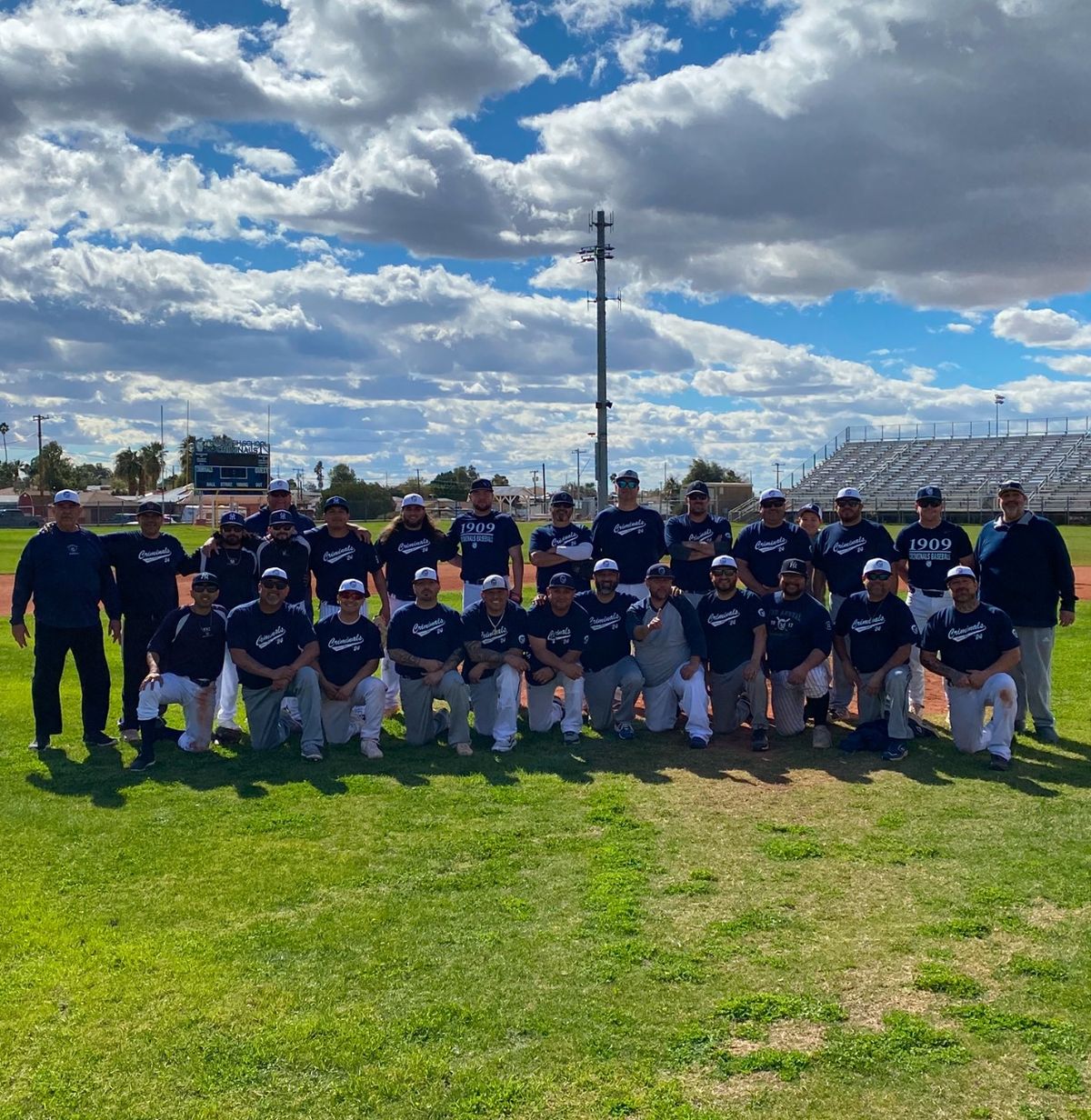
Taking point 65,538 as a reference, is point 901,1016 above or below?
below

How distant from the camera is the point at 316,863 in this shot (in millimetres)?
5242

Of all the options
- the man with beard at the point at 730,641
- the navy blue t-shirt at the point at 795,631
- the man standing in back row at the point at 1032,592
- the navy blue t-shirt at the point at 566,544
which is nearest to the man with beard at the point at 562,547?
the navy blue t-shirt at the point at 566,544

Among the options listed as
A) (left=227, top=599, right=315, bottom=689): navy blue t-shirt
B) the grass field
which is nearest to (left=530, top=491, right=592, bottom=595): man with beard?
(left=227, top=599, right=315, bottom=689): navy blue t-shirt

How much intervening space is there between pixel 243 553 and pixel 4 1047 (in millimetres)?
5228

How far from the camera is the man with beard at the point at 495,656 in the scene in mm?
7836

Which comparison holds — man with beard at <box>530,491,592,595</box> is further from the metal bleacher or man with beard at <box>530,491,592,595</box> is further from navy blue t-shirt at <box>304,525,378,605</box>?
the metal bleacher

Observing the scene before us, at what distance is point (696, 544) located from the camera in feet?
28.0

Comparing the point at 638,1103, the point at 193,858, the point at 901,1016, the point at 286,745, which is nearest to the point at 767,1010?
the point at 901,1016

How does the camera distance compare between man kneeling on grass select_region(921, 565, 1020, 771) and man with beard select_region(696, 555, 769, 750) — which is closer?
man kneeling on grass select_region(921, 565, 1020, 771)

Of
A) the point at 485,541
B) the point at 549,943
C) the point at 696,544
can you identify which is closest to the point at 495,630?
the point at 485,541

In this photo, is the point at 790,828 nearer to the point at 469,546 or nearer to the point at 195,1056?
the point at 195,1056

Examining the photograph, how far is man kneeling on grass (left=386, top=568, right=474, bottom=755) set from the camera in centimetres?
773

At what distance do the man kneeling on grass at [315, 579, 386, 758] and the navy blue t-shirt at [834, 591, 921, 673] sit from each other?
11.9ft

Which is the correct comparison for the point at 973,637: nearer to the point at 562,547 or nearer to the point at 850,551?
the point at 850,551
